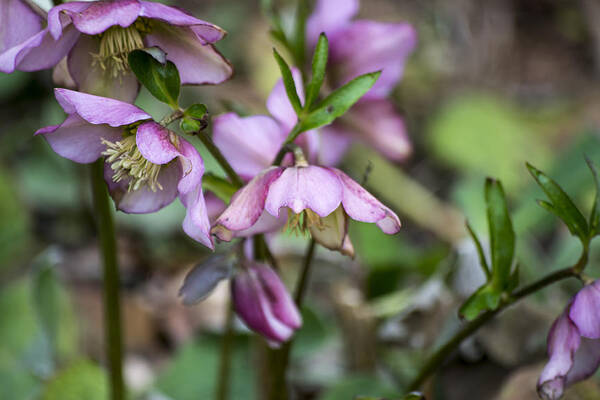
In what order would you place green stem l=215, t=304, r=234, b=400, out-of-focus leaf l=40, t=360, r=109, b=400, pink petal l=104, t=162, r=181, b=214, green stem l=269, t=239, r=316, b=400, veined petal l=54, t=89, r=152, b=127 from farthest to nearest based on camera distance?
out-of-focus leaf l=40, t=360, r=109, b=400, green stem l=215, t=304, r=234, b=400, green stem l=269, t=239, r=316, b=400, pink petal l=104, t=162, r=181, b=214, veined petal l=54, t=89, r=152, b=127

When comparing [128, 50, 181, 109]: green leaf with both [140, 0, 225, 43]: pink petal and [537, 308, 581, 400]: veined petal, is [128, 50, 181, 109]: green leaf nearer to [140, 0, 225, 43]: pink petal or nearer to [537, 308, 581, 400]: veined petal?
[140, 0, 225, 43]: pink petal

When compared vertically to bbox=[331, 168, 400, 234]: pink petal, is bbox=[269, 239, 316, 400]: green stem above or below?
below

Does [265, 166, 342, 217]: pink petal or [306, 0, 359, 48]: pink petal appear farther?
[306, 0, 359, 48]: pink petal

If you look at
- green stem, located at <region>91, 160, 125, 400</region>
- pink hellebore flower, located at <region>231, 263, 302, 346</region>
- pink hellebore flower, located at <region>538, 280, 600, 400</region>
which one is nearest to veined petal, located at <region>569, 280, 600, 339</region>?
pink hellebore flower, located at <region>538, 280, 600, 400</region>

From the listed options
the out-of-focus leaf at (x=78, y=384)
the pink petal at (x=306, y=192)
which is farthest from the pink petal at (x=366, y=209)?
the out-of-focus leaf at (x=78, y=384)

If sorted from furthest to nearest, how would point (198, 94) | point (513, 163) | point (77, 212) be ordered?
point (513, 163), point (198, 94), point (77, 212)

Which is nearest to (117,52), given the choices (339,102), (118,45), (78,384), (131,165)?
(118,45)

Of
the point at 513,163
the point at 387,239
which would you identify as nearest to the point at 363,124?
the point at 387,239

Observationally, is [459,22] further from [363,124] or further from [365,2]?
[363,124]
